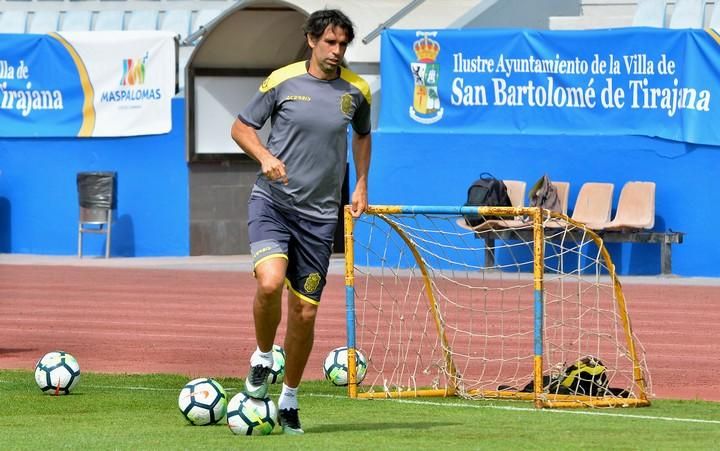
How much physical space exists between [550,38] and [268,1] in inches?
165

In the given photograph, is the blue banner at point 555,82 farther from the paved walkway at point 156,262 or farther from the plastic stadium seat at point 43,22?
the plastic stadium seat at point 43,22

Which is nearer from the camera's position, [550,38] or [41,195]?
[550,38]

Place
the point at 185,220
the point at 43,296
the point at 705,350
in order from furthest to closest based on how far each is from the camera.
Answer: the point at 185,220 → the point at 43,296 → the point at 705,350

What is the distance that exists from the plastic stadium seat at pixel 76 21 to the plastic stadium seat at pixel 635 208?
12219 millimetres

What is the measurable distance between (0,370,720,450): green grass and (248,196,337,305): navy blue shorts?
822mm

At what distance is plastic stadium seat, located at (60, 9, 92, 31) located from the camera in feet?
96.3

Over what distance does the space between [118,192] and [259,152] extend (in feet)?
54.1

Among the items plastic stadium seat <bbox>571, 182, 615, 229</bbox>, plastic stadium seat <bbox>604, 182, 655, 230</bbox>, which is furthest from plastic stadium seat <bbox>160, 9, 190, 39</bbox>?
plastic stadium seat <bbox>604, 182, 655, 230</bbox>

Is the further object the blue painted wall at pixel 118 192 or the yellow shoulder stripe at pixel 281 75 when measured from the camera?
the blue painted wall at pixel 118 192

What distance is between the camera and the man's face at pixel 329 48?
8.47 metres

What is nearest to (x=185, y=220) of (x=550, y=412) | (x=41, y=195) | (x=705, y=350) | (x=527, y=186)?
(x=41, y=195)

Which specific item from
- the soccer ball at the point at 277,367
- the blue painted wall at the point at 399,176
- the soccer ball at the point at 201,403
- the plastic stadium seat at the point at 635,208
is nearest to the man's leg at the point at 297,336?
the soccer ball at the point at 201,403

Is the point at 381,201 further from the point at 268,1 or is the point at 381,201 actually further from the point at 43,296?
the point at 43,296

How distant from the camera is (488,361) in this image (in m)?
12.9
